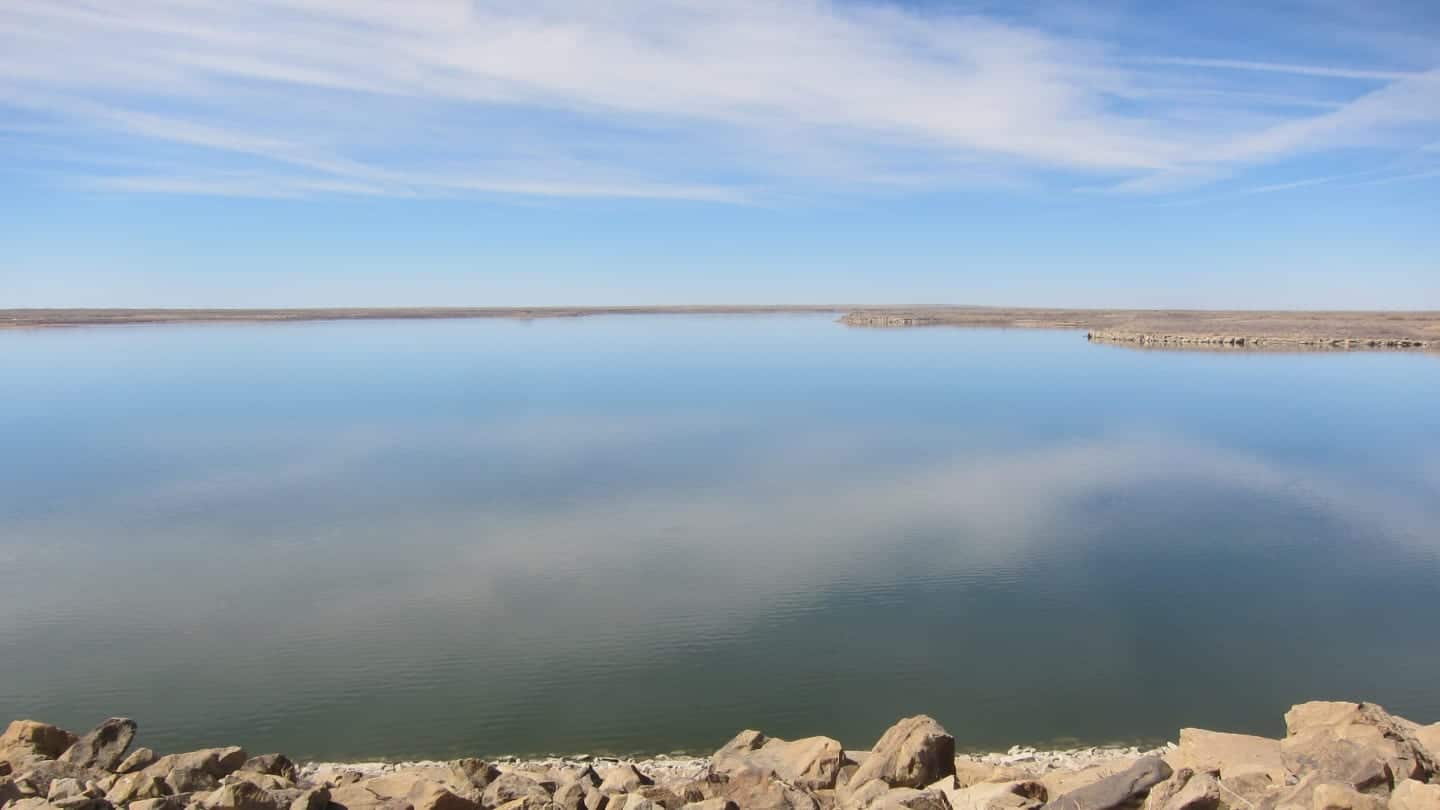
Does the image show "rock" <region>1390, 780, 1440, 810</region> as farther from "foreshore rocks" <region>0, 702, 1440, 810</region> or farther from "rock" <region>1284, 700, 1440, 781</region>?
"rock" <region>1284, 700, 1440, 781</region>

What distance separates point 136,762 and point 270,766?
3.37 feet

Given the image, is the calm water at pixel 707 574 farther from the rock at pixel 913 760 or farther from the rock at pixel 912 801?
the rock at pixel 912 801

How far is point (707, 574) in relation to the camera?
41.2ft

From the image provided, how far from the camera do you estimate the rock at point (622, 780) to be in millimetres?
6789

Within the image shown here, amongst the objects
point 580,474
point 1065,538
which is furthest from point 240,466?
point 1065,538

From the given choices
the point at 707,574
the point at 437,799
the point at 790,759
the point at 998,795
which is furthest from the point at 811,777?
the point at 707,574

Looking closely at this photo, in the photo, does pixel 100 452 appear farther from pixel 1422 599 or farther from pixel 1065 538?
pixel 1422 599

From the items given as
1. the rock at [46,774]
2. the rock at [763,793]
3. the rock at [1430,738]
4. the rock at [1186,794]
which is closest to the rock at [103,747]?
the rock at [46,774]

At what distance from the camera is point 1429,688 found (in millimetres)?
9172

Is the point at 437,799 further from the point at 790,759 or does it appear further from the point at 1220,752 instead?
the point at 1220,752

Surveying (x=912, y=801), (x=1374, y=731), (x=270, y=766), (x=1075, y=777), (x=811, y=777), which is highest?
(x=1374, y=731)

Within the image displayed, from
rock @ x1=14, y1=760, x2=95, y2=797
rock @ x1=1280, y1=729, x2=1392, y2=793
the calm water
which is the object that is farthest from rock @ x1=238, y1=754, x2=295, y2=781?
Result: rock @ x1=1280, y1=729, x2=1392, y2=793

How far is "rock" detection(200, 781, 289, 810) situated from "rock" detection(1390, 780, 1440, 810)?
6.88 metres

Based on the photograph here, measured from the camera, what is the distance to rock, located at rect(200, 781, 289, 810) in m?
6.09
